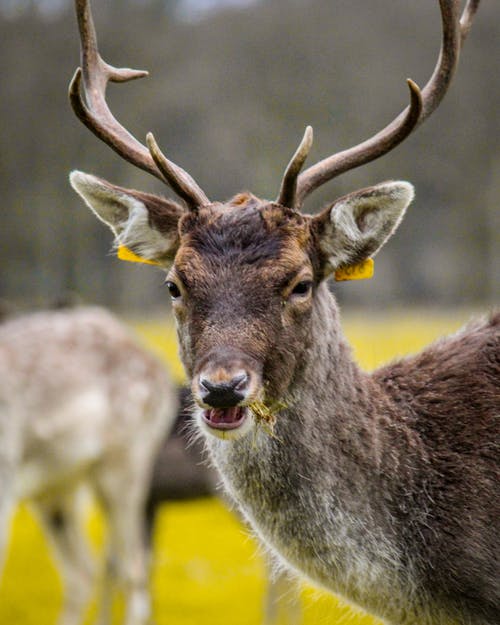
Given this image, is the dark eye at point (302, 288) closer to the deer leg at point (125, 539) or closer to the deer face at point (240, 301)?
the deer face at point (240, 301)

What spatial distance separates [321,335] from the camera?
4301 millimetres

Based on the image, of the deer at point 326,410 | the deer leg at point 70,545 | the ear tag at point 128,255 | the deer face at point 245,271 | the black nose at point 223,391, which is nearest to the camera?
the black nose at point 223,391

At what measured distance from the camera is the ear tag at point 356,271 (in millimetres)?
4340

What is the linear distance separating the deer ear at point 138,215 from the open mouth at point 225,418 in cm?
90

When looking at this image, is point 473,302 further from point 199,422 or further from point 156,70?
point 199,422

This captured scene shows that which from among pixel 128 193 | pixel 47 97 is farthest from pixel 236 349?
pixel 47 97

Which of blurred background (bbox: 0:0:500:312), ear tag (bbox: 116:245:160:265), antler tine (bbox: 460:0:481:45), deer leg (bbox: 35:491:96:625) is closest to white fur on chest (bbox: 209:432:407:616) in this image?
ear tag (bbox: 116:245:160:265)

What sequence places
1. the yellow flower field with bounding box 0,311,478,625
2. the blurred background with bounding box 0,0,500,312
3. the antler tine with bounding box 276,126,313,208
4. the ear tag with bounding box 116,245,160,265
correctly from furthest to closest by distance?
the blurred background with bounding box 0,0,500,312 < the yellow flower field with bounding box 0,311,478,625 < the ear tag with bounding box 116,245,160,265 < the antler tine with bounding box 276,126,313,208

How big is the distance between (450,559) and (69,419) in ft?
16.4

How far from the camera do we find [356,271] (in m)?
4.36

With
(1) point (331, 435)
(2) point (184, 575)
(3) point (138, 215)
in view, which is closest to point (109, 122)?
(3) point (138, 215)

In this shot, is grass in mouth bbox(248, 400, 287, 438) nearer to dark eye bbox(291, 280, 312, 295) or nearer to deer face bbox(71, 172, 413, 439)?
deer face bbox(71, 172, 413, 439)

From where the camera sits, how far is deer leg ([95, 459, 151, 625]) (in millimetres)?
8500

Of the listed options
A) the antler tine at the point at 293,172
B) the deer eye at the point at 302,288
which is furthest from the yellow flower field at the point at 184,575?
the antler tine at the point at 293,172
